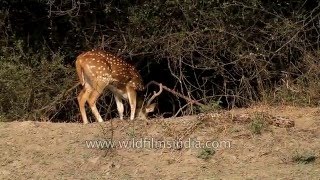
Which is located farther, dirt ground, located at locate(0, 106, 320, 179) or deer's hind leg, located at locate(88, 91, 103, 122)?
deer's hind leg, located at locate(88, 91, 103, 122)

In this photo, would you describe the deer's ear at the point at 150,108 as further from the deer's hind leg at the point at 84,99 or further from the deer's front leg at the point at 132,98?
the deer's hind leg at the point at 84,99

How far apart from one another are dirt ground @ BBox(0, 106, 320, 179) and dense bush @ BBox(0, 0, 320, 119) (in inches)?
89.4

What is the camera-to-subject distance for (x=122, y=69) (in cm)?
1148

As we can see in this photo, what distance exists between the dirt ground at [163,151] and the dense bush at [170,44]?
227 centimetres

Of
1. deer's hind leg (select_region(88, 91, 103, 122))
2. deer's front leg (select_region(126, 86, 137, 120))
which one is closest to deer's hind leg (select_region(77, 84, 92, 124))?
deer's hind leg (select_region(88, 91, 103, 122))

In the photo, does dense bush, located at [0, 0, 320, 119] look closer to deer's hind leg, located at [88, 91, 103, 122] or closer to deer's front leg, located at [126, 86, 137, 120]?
deer's front leg, located at [126, 86, 137, 120]

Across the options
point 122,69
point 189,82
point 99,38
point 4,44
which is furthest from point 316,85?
point 4,44

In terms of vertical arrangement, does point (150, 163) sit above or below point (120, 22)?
below

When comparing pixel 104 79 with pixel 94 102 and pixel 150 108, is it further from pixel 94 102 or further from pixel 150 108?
pixel 150 108

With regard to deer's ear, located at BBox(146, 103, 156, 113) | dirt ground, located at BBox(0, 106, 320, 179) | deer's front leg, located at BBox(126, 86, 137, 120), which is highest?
dirt ground, located at BBox(0, 106, 320, 179)

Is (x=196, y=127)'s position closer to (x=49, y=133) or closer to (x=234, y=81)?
(x=49, y=133)

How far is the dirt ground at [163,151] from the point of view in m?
8.09

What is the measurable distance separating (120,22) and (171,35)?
105cm

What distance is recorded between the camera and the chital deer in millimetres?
11148
